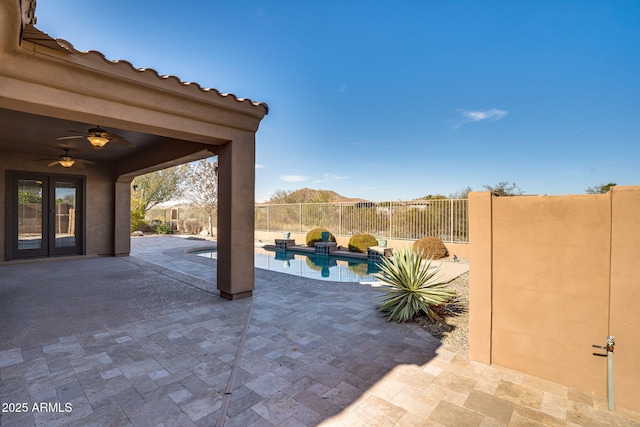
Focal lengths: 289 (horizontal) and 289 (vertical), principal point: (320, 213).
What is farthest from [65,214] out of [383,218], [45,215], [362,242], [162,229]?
[383,218]

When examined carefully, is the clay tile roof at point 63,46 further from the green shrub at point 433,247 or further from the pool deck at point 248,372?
the green shrub at point 433,247

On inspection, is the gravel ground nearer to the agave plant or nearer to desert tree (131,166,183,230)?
the agave plant

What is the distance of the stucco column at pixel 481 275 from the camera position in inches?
127

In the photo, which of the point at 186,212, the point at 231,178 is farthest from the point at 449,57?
the point at 186,212

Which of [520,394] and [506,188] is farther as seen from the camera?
[506,188]

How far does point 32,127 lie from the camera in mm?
6043

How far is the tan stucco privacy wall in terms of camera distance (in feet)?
8.39

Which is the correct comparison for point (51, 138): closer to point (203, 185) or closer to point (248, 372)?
point (248, 372)

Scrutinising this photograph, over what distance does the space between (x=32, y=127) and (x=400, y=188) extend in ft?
66.9

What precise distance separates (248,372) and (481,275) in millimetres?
2726

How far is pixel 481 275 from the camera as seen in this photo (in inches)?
128

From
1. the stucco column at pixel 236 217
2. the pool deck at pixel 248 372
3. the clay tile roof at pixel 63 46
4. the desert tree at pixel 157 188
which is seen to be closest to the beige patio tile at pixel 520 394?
the pool deck at pixel 248 372

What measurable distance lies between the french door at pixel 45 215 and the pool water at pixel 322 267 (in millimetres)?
4291

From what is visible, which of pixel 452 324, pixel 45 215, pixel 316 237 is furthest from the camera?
pixel 316 237
